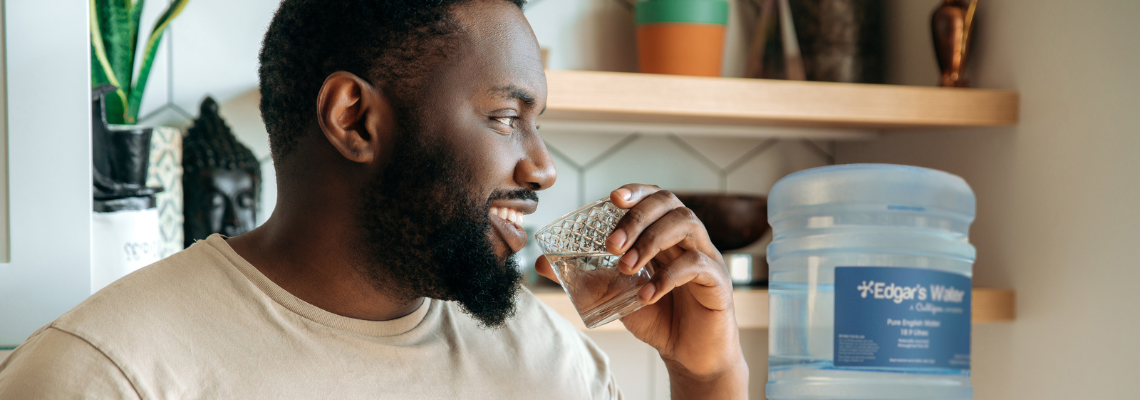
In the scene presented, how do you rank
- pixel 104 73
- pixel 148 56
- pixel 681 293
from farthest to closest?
pixel 148 56
pixel 104 73
pixel 681 293

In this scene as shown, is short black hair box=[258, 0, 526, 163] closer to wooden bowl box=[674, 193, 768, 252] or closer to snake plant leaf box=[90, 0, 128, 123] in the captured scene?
snake plant leaf box=[90, 0, 128, 123]

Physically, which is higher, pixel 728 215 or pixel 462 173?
pixel 462 173

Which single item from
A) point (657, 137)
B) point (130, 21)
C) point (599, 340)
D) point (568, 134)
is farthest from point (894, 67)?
point (130, 21)

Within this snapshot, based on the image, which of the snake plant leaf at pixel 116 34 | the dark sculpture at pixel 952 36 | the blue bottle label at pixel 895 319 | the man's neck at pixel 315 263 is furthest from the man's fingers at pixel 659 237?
the dark sculpture at pixel 952 36

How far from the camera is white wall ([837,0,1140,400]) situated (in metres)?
1.17

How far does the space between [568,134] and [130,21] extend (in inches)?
28.3

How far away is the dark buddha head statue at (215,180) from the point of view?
3.69ft

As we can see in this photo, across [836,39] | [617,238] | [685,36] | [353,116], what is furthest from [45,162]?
[836,39]

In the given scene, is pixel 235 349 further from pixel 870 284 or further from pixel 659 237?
pixel 870 284

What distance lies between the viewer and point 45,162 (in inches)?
29.9

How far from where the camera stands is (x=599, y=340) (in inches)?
59.7

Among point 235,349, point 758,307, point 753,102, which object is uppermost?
point 753,102

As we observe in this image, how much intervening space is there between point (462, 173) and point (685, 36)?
69cm

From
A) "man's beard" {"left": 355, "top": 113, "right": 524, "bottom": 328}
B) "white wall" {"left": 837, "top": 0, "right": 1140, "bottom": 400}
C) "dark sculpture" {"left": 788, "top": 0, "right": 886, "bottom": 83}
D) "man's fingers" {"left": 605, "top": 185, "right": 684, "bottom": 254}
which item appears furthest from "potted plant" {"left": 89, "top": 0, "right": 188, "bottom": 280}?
"white wall" {"left": 837, "top": 0, "right": 1140, "bottom": 400}
